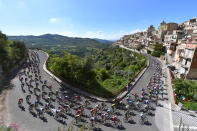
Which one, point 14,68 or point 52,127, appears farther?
point 14,68

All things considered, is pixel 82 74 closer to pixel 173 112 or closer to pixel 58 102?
pixel 58 102

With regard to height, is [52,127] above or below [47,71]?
below

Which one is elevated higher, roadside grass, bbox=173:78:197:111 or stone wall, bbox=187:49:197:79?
stone wall, bbox=187:49:197:79

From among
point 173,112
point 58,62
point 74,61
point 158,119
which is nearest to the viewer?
point 158,119

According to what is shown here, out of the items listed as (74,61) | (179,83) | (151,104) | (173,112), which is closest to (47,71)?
(74,61)

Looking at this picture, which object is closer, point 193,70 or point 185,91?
point 185,91

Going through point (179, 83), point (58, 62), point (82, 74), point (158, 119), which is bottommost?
point (158, 119)

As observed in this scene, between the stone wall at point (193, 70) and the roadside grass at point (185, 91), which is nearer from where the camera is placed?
the roadside grass at point (185, 91)

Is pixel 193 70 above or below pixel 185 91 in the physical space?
above

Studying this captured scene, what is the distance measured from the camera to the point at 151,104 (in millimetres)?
16438

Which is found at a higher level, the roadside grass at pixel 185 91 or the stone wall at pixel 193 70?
the stone wall at pixel 193 70

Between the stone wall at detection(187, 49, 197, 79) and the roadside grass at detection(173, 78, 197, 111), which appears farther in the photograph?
the stone wall at detection(187, 49, 197, 79)

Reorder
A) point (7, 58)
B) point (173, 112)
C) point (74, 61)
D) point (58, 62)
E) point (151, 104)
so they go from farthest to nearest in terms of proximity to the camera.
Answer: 1. point (7, 58)
2. point (58, 62)
3. point (74, 61)
4. point (151, 104)
5. point (173, 112)

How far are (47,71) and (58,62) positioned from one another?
833 cm
